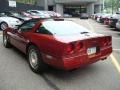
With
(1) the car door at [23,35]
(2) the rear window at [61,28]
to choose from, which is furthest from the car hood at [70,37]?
(1) the car door at [23,35]

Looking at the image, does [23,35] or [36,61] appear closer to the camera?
[36,61]

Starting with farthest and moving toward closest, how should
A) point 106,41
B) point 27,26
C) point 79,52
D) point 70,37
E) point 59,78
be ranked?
point 27,26 < point 106,41 < point 59,78 < point 70,37 < point 79,52

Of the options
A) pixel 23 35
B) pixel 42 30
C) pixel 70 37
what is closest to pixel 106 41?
pixel 70 37

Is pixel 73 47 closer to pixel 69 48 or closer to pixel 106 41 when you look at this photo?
pixel 69 48

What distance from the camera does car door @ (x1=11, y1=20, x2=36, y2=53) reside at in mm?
6811

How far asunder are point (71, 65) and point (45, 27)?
4.91ft

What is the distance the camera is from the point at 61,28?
6.23 m

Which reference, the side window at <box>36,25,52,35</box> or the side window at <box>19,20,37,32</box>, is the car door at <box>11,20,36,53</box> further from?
the side window at <box>36,25,52,35</box>

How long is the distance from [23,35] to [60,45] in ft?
7.00

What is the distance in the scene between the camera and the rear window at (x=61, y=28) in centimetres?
598

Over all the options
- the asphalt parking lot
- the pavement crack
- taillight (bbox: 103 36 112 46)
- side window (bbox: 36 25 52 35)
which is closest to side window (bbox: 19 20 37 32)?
side window (bbox: 36 25 52 35)

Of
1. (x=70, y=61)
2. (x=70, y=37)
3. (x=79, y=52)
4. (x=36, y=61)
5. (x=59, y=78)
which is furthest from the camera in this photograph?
(x=36, y=61)

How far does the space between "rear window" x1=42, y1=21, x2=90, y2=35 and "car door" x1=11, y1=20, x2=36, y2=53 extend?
733mm

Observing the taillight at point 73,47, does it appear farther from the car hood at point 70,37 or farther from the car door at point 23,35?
the car door at point 23,35
